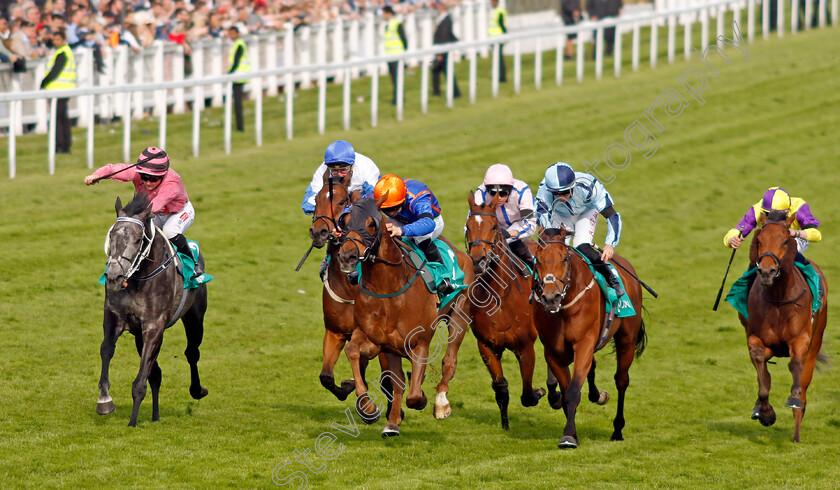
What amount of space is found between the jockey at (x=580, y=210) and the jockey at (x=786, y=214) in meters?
0.99

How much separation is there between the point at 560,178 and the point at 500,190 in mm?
481

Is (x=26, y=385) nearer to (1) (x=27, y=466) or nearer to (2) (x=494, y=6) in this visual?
(1) (x=27, y=466)

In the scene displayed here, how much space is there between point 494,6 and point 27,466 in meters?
19.8

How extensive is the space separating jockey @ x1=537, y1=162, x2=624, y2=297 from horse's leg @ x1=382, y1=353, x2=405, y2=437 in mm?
1643

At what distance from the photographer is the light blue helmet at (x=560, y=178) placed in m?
8.93

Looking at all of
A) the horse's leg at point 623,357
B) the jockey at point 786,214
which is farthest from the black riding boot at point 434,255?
the jockey at point 786,214

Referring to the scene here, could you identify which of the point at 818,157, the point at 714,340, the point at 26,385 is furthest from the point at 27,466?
the point at 818,157

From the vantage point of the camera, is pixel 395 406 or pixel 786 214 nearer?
pixel 395 406

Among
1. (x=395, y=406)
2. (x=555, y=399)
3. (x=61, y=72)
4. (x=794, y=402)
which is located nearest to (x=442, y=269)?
(x=395, y=406)

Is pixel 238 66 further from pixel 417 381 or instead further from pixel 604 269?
pixel 417 381

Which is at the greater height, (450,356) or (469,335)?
(450,356)

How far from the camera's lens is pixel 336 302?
28.9ft

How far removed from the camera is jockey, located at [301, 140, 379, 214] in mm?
8688

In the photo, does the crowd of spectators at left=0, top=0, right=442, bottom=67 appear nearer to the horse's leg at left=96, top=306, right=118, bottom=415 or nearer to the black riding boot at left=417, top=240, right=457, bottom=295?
the horse's leg at left=96, top=306, right=118, bottom=415
